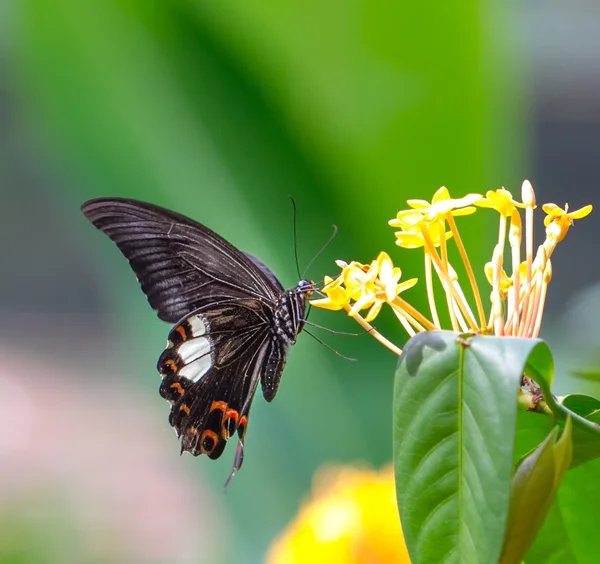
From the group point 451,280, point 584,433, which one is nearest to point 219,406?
point 451,280

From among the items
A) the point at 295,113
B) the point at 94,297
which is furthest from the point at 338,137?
the point at 94,297

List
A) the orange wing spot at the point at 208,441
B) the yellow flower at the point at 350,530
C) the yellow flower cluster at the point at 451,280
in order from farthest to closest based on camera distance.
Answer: the orange wing spot at the point at 208,441, the yellow flower at the point at 350,530, the yellow flower cluster at the point at 451,280

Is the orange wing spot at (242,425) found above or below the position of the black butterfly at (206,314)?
below

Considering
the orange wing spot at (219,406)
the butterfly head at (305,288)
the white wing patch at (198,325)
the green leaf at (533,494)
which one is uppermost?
the butterfly head at (305,288)

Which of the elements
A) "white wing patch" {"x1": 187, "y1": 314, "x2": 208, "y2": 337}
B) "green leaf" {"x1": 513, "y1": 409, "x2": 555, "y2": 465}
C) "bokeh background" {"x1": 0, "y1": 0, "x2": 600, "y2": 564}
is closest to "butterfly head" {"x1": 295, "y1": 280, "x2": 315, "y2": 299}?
"white wing patch" {"x1": 187, "y1": 314, "x2": 208, "y2": 337}

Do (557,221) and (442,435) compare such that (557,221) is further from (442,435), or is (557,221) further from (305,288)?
(305,288)

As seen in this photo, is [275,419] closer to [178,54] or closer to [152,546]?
[178,54]

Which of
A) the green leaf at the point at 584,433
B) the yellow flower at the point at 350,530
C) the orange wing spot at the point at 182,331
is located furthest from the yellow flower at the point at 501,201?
the orange wing spot at the point at 182,331

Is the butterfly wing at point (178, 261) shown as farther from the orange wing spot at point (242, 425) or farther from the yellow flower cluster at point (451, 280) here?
the yellow flower cluster at point (451, 280)
